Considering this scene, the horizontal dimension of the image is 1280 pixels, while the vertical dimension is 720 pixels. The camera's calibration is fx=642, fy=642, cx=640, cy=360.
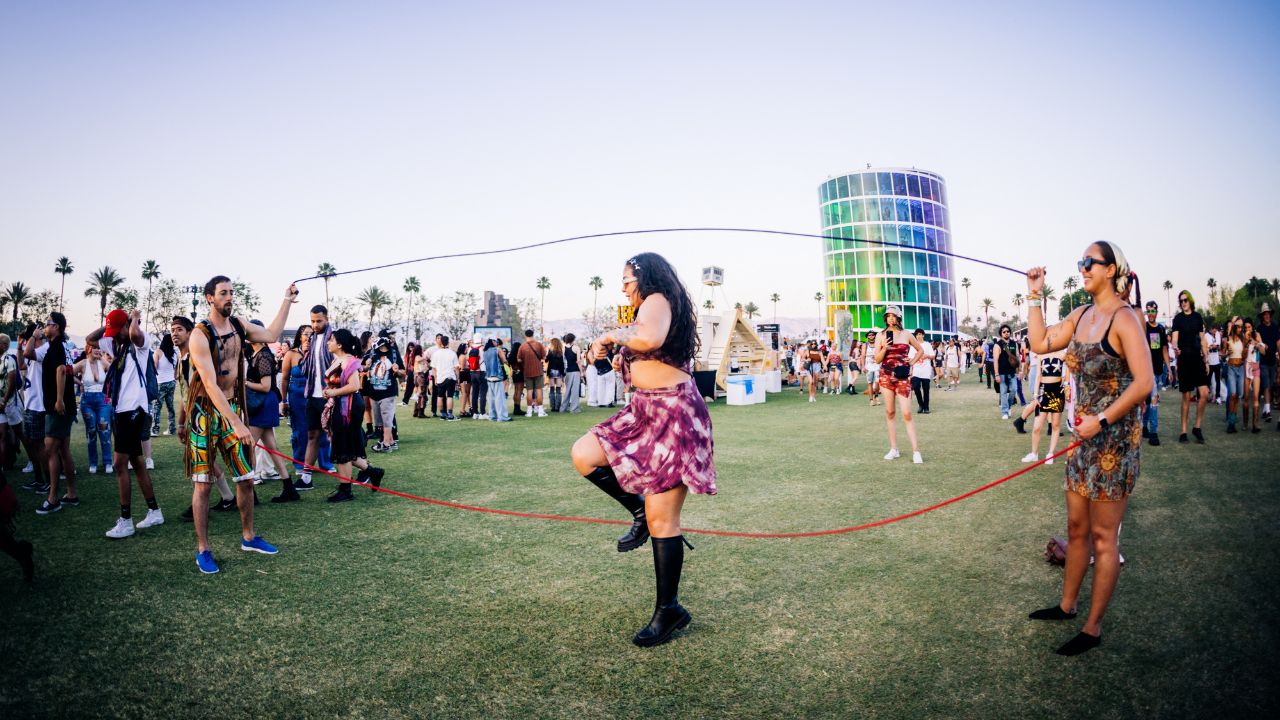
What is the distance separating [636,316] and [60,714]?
3140 millimetres

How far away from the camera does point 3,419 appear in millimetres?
6758

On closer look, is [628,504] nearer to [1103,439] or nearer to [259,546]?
[1103,439]

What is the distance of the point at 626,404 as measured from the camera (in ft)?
15.2

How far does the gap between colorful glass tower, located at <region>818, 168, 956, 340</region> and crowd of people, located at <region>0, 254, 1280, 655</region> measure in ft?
186

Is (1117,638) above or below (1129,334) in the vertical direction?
below

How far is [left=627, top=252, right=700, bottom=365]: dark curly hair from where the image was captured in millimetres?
3477

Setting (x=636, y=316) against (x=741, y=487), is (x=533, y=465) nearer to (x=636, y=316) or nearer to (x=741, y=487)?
(x=741, y=487)

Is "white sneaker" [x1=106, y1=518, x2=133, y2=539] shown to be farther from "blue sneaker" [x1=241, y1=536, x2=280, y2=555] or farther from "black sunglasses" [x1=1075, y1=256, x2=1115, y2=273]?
"black sunglasses" [x1=1075, y1=256, x2=1115, y2=273]

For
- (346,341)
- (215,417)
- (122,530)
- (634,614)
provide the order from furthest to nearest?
(346,341), (122,530), (215,417), (634,614)

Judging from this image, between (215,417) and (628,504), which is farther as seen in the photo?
(215,417)

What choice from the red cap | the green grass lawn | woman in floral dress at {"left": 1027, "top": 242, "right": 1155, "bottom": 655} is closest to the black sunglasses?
woman in floral dress at {"left": 1027, "top": 242, "right": 1155, "bottom": 655}

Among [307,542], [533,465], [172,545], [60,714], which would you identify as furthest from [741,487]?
[60,714]

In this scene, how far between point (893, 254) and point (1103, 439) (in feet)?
220

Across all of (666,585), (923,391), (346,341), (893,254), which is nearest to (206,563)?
(346,341)
